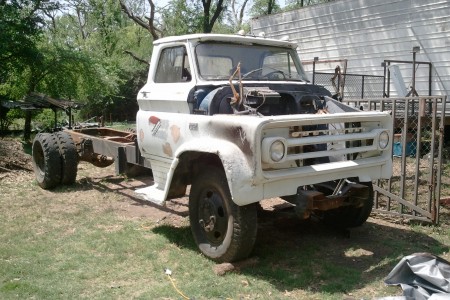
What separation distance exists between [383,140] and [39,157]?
229 inches

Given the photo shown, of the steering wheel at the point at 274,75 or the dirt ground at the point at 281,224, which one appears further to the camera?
the steering wheel at the point at 274,75

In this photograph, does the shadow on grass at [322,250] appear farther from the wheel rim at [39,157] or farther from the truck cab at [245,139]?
the wheel rim at [39,157]

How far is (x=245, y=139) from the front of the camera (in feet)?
14.0

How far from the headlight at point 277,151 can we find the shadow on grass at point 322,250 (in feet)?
3.60

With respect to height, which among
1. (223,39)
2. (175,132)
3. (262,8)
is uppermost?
(262,8)

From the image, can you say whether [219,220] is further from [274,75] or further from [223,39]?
[223,39]

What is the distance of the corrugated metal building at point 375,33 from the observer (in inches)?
493

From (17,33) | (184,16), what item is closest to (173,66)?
(17,33)

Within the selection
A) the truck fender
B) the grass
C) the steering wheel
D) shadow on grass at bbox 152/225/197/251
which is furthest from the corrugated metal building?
the truck fender

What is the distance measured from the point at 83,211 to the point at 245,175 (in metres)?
3.42

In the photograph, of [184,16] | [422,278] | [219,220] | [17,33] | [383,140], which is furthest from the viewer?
[184,16]

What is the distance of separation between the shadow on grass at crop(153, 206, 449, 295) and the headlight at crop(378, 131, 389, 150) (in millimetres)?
1096

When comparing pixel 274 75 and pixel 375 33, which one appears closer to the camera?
pixel 274 75

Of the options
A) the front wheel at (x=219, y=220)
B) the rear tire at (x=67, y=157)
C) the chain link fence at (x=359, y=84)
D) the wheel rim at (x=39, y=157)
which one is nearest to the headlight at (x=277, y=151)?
the front wheel at (x=219, y=220)
